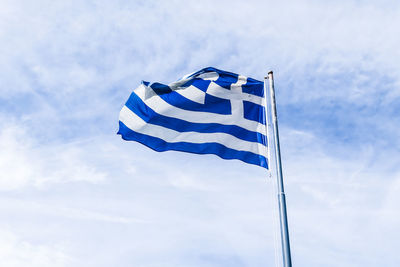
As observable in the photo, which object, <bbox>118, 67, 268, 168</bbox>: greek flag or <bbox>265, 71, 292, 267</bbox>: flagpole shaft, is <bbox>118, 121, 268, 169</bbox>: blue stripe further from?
<bbox>265, 71, 292, 267</bbox>: flagpole shaft

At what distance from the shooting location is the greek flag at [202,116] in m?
15.5

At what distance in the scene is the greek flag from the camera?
15.5 m

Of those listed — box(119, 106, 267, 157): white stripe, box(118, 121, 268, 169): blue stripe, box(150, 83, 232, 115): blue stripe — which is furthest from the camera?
box(150, 83, 232, 115): blue stripe

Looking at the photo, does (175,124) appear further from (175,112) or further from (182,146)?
(182,146)

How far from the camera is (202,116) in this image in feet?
53.2

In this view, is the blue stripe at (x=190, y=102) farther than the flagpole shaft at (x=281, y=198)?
Yes

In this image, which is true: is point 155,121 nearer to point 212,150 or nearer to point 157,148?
point 157,148

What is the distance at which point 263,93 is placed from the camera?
16.2 metres

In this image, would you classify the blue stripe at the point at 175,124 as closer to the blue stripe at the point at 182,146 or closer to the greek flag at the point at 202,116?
the greek flag at the point at 202,116

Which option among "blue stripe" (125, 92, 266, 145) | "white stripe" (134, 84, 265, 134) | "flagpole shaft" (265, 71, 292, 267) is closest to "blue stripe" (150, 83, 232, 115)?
"white stripe" (134, 84, 265, 134)

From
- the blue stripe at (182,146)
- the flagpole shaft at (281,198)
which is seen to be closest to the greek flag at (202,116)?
the blue stripe at (182,146)

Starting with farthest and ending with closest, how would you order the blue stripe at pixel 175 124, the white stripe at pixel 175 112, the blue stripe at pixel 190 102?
the blue stripe at pixel 190 102
the white stripe at pixel 175 112
the blue stripe at pixel 175 124

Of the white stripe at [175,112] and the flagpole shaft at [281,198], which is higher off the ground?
the white stripe at [175,112]

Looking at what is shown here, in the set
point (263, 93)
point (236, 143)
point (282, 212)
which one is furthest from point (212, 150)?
point (282, 212)
